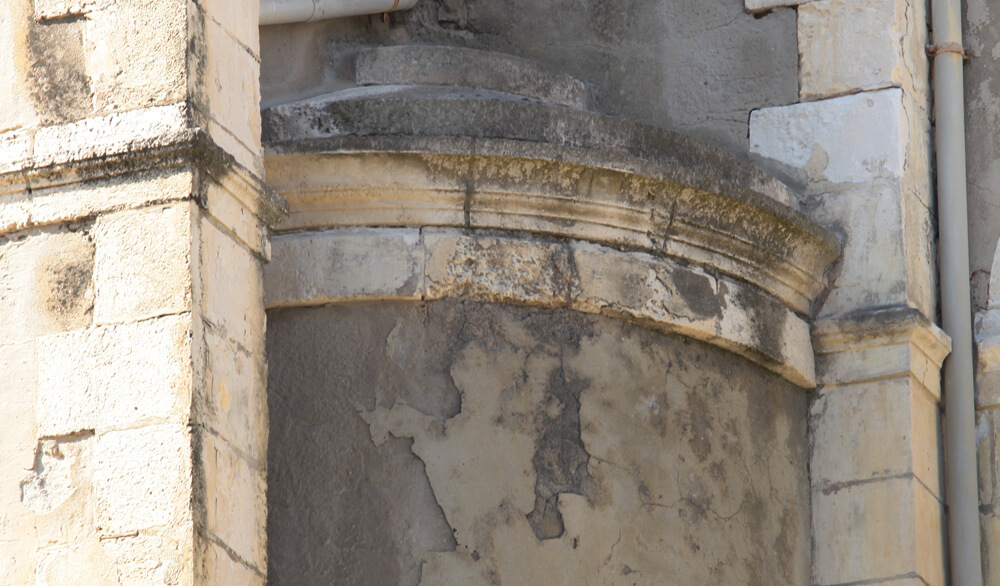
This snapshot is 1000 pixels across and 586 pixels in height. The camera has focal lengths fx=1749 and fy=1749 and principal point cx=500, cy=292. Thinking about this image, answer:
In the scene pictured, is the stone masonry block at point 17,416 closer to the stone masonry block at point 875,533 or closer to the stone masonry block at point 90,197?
the stone masonry block at point 90,197

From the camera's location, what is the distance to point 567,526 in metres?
5.30

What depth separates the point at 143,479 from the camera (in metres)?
4.21

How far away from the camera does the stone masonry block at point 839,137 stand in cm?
642

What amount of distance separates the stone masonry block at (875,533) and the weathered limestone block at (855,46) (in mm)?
1508

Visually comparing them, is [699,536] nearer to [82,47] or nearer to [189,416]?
[189,416]

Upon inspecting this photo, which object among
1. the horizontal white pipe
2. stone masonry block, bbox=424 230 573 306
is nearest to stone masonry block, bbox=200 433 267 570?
stone masonry block, bbox=424 230 573 306

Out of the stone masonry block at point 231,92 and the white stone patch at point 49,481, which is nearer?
the white stone patch at point 49,481

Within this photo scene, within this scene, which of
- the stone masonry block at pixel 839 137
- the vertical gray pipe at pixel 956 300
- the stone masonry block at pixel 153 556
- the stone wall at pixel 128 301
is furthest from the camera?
the stone masonry block at pixel 839 137

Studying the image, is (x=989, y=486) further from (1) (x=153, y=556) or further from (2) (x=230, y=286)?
(1) (x=153, y=556)

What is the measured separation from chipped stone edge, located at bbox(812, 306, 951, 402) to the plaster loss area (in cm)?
73

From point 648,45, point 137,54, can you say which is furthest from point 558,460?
point 648,45

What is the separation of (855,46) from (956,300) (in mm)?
1021

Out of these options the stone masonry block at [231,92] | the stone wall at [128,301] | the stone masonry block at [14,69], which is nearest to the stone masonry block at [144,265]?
the stone wall at [128,301]

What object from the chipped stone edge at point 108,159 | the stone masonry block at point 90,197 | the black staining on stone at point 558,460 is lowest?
the black staining on stone at point 558,460
